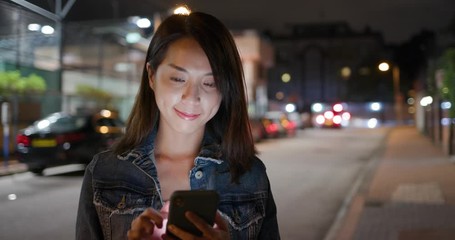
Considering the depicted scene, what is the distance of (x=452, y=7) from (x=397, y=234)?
9742mm

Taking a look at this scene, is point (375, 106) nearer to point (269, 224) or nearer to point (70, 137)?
point (70, 137)

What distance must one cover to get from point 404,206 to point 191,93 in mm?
8275

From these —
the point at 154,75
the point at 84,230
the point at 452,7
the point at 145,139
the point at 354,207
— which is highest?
the point at 452,7

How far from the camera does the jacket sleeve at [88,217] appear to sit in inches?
67.2

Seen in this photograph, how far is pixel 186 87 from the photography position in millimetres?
1656

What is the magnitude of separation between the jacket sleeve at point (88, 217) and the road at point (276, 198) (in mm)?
5393

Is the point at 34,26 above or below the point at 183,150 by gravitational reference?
above

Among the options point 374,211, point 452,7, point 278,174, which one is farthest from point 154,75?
point 452,7

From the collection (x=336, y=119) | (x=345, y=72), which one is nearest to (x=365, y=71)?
(x=345, y=72)

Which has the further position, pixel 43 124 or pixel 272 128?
pixel 272 128

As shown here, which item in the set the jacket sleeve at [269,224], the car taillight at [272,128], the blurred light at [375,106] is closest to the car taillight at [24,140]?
the jacket sleeve at [269,224]

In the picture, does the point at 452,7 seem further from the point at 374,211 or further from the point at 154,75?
the point at 154,75

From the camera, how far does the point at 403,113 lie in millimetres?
62594

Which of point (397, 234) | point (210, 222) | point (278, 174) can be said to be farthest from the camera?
point (278, 174)
